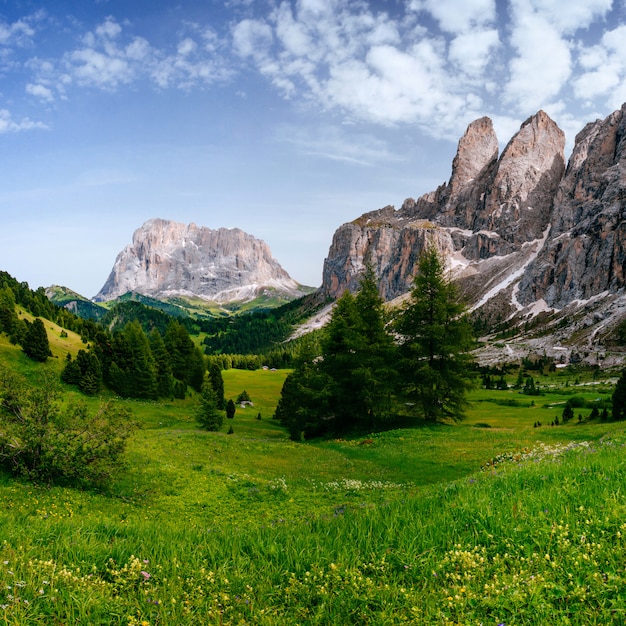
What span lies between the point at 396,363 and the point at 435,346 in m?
3.87

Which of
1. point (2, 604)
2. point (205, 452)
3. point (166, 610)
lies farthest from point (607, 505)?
point (205, 452)

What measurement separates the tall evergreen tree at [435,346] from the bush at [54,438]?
2539 centimetres

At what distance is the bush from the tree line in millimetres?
22013

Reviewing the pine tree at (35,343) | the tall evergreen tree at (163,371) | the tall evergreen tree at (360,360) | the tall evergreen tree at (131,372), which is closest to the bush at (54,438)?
the tall evergreen tree at (360,360)

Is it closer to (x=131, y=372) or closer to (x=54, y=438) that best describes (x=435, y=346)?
(x=54, y=438)

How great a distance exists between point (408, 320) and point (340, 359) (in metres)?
7.43

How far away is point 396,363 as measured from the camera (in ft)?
118

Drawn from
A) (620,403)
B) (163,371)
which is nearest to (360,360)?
(620,403)

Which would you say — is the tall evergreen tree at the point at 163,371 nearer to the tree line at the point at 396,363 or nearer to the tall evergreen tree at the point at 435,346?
the tree line at the point at 396,363

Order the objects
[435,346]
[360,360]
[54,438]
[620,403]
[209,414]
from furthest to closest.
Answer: [209,414] < [620,403] < [360,360] < [435,346] < [54,438]

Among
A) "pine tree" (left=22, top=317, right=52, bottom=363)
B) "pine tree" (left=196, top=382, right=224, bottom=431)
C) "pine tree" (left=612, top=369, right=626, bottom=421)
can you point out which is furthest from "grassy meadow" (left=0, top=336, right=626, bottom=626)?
"pine tree" (left=22, top=317, right=52, bottom=363)

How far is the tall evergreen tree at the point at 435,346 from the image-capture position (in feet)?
115

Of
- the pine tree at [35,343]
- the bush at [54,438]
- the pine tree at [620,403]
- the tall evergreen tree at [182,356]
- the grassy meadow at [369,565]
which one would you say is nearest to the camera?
the grassy meadow at [369,565]

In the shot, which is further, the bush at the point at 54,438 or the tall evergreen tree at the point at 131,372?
the tall evergreen tree at the point at 131,372
